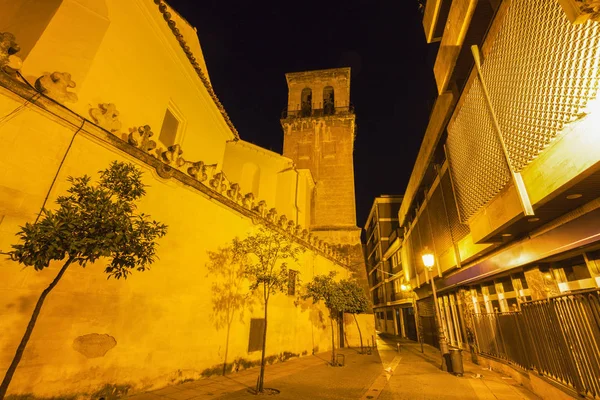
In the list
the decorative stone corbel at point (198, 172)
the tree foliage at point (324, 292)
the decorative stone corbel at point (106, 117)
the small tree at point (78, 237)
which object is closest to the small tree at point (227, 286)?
the decorative stone corbel at point (198, 172)

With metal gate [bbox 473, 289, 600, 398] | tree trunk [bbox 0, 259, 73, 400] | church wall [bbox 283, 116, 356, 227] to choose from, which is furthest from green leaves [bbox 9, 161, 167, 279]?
church wall [bbox 283, 116, 356, 227]

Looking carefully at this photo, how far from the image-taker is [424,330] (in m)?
19.5

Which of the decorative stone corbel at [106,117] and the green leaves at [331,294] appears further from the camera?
the green leaves at [331,294]

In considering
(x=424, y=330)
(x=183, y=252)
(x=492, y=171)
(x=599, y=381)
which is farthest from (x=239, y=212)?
(x=424, y=330)

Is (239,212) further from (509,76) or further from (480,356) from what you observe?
(480,356)

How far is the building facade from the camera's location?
16.2ft

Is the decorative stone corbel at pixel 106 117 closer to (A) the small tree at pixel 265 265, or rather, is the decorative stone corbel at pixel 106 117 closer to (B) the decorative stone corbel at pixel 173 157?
(B) the decorative stone corbel at pixel 173 157

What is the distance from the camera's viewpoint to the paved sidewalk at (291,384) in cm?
647

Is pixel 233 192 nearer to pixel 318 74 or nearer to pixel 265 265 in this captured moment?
pixel 265 265

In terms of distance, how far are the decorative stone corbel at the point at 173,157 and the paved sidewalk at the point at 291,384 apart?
6.23 m

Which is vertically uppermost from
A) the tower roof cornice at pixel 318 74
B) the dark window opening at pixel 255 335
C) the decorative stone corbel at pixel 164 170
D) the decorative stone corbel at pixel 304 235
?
the tower roof cornice at pixel 318 74

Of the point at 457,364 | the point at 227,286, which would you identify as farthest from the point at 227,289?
the point at 457,364

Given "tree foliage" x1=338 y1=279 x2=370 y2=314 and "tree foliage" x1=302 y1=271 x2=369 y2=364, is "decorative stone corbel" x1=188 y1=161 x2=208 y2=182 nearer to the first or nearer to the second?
"tree foliage" x1=302 y1=271 x2=369 y2=364

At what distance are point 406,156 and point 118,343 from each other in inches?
2530
